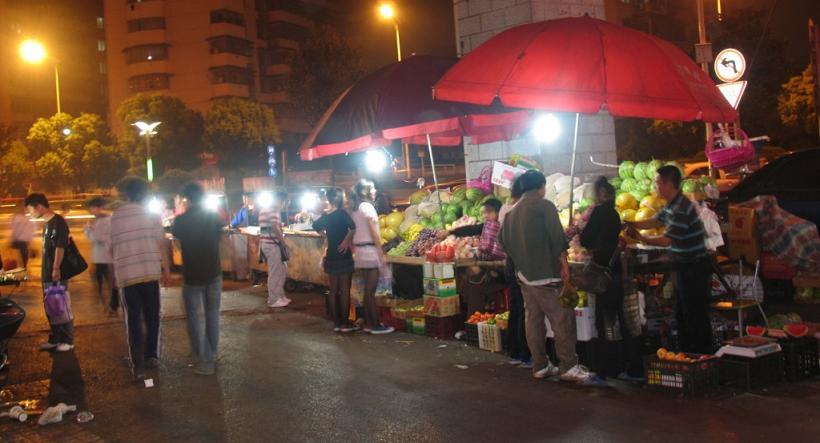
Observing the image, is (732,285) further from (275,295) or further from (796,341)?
(275,295)

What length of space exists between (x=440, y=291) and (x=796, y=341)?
157 inches

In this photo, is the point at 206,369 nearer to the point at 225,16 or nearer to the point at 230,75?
the point at 230,75

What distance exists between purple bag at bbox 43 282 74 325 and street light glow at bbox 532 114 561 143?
22.2 ft

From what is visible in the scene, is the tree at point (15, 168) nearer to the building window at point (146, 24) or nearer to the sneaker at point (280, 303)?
the building window at point (146, 24)

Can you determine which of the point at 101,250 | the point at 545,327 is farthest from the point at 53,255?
the point at 545,327

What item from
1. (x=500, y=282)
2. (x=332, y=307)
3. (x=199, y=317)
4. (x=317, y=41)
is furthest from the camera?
(x=317, y=41)

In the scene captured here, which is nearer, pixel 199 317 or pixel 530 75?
pixel 530 75

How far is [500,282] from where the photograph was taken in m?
8.88

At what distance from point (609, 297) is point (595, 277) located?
11.2 inches

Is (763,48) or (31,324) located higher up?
(763,48)

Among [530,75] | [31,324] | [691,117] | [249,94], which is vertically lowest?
[31,324]

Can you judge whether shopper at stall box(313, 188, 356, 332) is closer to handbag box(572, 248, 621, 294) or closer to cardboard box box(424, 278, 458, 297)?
cardboard box box(424, 278, 458, 297)

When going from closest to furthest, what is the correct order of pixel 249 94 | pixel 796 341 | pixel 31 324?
pixel 796 341 < pixel 31 324 < pixel 249 94

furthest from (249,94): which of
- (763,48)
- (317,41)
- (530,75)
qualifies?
(530,75)
